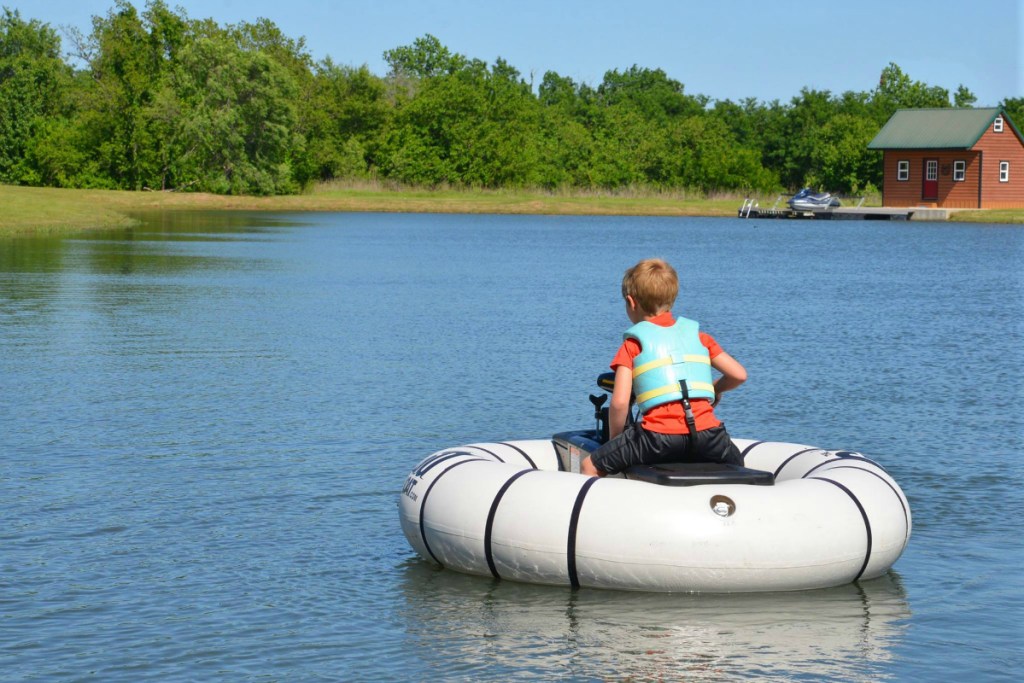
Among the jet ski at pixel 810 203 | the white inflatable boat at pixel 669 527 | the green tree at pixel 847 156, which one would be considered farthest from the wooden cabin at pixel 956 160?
the white inflatable boat at pixel 669 527

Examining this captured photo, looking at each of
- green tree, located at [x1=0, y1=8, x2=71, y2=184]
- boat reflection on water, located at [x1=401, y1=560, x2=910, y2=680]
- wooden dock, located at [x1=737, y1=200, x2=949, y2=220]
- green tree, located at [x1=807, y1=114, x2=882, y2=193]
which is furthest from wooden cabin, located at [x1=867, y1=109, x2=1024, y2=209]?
boat reflection on water, located at [x1=401, y1=560, x2=910, y2=680]

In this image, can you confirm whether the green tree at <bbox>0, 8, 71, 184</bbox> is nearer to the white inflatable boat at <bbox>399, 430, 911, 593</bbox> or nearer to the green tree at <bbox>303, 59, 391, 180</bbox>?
the green tree at <bbox>303, 59, 391, 180</bbox>

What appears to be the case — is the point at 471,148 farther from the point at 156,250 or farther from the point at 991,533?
the point at 991,533

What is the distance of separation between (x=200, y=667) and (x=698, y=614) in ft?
8.44

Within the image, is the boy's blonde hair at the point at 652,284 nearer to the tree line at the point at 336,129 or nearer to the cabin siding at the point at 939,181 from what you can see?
the cabin siding at the point at 939,181

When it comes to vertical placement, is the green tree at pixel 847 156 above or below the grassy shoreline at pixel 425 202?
above

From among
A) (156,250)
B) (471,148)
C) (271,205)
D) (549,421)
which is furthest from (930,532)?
(471,148)

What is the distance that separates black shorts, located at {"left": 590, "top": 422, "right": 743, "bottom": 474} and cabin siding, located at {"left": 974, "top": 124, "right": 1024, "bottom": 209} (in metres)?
63.3

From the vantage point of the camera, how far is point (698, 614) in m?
7.47

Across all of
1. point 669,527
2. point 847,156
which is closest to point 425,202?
point 847,156

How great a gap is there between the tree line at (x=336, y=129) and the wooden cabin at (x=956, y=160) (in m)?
11.8

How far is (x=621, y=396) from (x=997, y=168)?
2582 inches

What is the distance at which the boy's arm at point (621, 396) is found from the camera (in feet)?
25.7

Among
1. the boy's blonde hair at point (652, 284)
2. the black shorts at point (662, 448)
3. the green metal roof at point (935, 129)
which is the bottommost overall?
the black shorts at point (662, 448)
